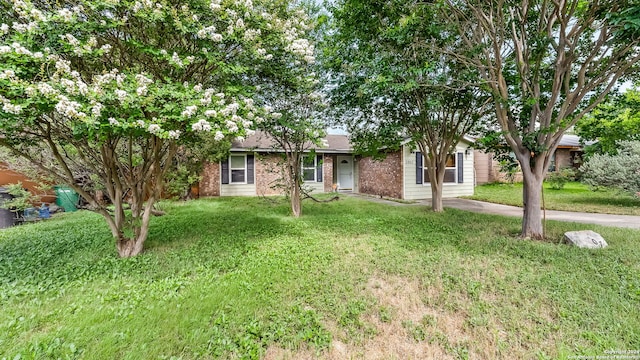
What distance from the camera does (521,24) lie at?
4.99 m

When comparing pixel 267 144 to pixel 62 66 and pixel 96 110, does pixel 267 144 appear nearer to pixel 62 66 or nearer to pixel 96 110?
pixel 62 66

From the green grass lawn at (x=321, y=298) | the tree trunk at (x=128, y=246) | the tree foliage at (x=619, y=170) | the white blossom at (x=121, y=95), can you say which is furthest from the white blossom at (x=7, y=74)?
the tree foliage at (x=619, y=170)

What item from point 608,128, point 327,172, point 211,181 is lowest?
point 211,181

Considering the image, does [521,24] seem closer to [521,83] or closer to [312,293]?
[521,83]

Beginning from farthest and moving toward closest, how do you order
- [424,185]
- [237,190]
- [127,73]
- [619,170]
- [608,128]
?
1. [237,190]
2. [424,185]
3. [619,170]
4. [608,128]
5. [127,73]

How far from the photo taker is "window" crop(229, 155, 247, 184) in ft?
44.1

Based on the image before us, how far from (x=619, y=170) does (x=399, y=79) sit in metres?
9.51

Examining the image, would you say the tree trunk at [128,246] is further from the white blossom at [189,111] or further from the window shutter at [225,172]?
the window shutter at [225,172]

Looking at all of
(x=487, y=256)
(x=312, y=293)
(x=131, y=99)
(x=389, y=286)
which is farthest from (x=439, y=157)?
(x=131, y=99)

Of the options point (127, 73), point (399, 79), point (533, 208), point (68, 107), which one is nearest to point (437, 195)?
point (533, 208)

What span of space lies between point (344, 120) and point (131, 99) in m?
6.61

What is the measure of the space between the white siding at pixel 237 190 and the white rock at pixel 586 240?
471 inches

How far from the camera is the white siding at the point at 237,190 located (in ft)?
43.8

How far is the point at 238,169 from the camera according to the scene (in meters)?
13.5
